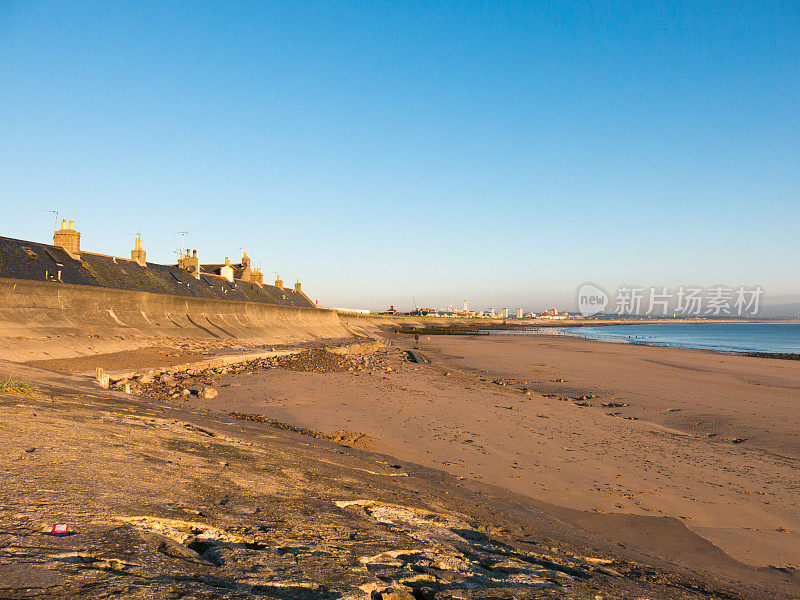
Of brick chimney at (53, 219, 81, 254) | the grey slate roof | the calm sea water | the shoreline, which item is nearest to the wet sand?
the shoreline

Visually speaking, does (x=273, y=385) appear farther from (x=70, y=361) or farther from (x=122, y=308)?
(x=122, y=308)

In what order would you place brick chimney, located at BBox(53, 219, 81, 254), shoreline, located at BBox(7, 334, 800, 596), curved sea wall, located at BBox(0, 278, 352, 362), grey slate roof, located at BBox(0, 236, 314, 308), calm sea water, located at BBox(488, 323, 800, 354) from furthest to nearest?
calm sea water, located at BBox(488, 323, 800, 354)
brick chimney, located at BBox(53, 219, 81, 254)
grey slate roof, located at BBox(0, 236, 314, 308)
curved sea wall, located at BBox(0, 278, 352, 362)
shoreline, located at BBox(7, 334, 800, 596)

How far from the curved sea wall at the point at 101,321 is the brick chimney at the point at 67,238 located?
26.4 ft

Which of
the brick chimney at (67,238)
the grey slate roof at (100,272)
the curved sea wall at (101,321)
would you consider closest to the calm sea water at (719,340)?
the curved sea wall at (101,321)

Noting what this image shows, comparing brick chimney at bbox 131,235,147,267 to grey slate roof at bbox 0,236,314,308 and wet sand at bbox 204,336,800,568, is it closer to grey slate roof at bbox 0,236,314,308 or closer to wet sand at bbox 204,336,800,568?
grey slate roof at bbox 0,236,314,308

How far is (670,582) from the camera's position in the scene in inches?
173

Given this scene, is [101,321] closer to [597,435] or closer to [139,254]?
[139,254]

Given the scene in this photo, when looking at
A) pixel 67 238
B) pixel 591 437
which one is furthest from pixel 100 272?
pixel 591 437

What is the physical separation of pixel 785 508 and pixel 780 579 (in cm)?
297

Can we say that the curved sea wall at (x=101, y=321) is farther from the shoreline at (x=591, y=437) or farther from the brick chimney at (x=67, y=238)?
the brick chimney at (x=67, y=238)

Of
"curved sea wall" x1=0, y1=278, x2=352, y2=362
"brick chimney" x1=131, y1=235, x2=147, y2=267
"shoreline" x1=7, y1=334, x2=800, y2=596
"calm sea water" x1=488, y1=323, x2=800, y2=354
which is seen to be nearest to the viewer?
"shoreline" x1=7, y1=334, x2=800, y2=596

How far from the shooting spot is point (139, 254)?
40344 mm

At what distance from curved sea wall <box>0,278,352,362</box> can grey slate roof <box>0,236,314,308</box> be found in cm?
314

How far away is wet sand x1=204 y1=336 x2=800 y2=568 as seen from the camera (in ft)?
23.9
